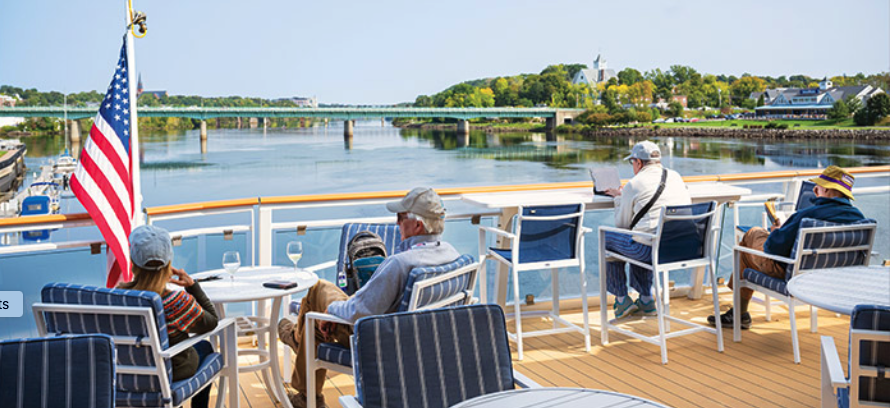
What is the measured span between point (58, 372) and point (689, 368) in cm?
313

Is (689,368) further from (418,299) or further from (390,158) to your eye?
(390,158)

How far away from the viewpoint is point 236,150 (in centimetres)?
5719

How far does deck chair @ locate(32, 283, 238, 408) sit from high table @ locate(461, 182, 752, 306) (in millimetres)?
2352

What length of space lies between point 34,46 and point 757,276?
74.5 metres

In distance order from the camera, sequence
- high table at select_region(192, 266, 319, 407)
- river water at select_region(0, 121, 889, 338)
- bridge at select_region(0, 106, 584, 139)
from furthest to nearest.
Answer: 1. river water at select_region(0, 121, 889, 338)
2. bridge at select_region(0, 106, 584, 139)
3. high table at select_region(192, 266, 319, 407)

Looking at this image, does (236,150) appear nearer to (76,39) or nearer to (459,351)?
(76,39)

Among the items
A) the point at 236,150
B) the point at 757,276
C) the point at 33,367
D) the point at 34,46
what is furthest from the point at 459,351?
the point at 34,46

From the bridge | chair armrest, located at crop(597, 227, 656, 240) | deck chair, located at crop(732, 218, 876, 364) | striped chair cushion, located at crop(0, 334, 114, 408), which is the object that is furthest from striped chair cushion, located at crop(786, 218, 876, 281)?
the bridge

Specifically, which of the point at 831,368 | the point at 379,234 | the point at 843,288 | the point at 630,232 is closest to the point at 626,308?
the point at 630,232

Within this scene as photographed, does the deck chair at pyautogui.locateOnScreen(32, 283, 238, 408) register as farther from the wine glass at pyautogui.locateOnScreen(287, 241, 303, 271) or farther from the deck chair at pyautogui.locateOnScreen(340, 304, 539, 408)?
the wine glass at pyautogui.locateOnScreen(287, 241, 303, 271)

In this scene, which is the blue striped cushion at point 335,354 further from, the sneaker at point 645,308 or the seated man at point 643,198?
the sneaker at point 645,308

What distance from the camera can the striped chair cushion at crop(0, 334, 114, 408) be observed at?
1746 millimetres

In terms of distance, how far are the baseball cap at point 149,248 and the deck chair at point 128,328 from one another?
0.50ft

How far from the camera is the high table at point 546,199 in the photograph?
14.9 feet
